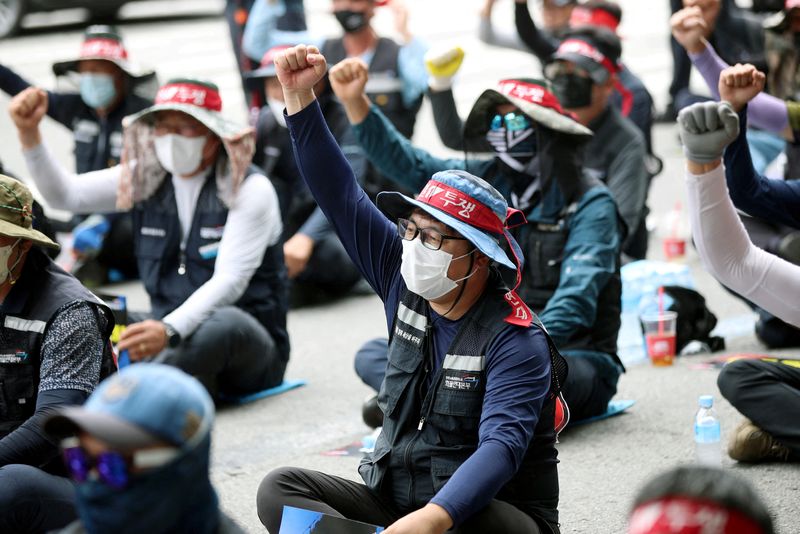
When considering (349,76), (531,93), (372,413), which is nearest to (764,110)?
(531,93)

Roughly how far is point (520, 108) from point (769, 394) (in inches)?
59.8

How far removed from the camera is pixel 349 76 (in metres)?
5.03

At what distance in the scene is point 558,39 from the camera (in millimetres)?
8727

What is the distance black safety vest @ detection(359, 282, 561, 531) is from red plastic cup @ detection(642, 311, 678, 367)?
251 cm

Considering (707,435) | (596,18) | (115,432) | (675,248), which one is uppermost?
(115,432)

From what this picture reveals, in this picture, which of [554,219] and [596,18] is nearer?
[554,219]

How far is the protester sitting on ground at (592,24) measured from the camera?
26.6 ft

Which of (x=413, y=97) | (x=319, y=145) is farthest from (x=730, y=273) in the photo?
(x=413, y=97)

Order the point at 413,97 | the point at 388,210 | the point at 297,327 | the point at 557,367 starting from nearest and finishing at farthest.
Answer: the point at 557,367 < the point at 388,210 < the point at 297,327 < the point at 413,97

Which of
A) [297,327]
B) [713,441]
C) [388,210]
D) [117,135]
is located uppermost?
[388,210]

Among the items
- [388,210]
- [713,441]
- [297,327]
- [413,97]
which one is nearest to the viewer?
[388,210]

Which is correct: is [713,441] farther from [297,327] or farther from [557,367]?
[297,327]

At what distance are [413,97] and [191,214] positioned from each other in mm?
2676

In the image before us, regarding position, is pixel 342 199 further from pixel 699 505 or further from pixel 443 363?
pixel 699 505
